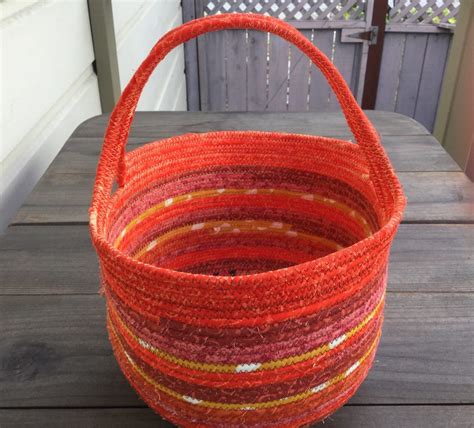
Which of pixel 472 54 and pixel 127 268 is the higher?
pixel 127 268

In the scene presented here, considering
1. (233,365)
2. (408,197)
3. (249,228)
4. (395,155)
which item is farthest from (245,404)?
(395,155)

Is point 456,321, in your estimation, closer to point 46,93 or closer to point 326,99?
point 46,93

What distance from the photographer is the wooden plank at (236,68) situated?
253 centimetres

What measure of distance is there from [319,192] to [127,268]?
0.91 ft

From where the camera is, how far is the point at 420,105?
2.73 m

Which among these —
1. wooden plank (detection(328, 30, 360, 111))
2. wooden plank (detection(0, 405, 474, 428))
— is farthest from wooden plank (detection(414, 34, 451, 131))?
wooden plank (detection(0, 405, 474, 428))

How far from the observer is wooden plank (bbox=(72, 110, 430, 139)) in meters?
0.85

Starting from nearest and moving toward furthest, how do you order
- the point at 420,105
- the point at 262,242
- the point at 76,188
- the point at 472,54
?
the point at 262,242 → the point at 76,188 → the point at 472,54 → the point at 420,105

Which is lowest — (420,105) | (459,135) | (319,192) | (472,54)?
(420,105)

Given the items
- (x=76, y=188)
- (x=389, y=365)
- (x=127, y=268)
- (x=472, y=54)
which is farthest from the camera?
(x=472, y=54)

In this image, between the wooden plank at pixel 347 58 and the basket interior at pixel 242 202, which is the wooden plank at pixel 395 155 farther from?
the wooden plank at pixel 347 58

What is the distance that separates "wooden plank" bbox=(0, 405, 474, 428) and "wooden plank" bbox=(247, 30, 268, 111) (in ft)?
7.65

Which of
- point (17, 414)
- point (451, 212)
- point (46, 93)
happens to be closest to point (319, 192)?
point (451, 212)

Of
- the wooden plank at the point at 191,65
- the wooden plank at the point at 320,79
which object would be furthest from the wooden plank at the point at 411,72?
the wooden plank at the point at 191,65
